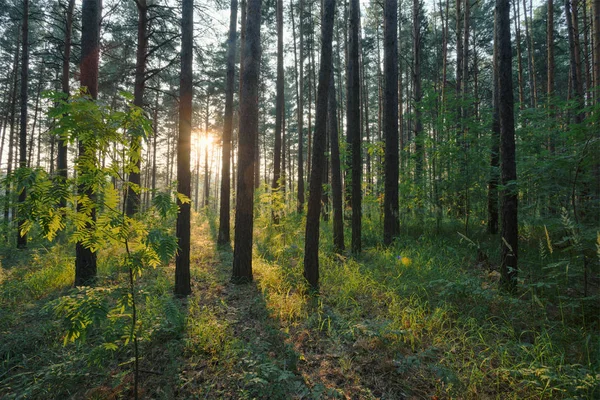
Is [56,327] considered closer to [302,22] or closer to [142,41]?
[142,41]

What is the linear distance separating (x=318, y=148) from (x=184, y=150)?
2678 mm

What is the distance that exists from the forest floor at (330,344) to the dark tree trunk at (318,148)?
1.87ft

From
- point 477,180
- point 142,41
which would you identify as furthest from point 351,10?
point 142,41

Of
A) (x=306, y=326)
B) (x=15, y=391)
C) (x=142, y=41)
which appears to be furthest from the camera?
(x=142, y=41)

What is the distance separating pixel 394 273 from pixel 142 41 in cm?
1034

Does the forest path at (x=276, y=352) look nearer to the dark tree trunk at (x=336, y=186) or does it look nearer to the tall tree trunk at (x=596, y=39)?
the dark tree trunk at (x=336, y=186)

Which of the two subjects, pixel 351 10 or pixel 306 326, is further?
pixel 351 10

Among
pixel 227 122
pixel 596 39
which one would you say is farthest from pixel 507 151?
pixel 227 122

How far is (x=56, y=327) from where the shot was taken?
161 inches

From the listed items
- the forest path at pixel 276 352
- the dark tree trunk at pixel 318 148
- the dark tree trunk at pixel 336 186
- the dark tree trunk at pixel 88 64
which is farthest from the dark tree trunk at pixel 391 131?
the dark tree trunk at pixel 88 64

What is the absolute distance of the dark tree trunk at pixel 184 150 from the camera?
5016mm

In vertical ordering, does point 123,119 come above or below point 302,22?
below

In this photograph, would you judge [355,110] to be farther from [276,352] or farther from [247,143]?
[276,352]

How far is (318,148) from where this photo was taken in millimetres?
5105
